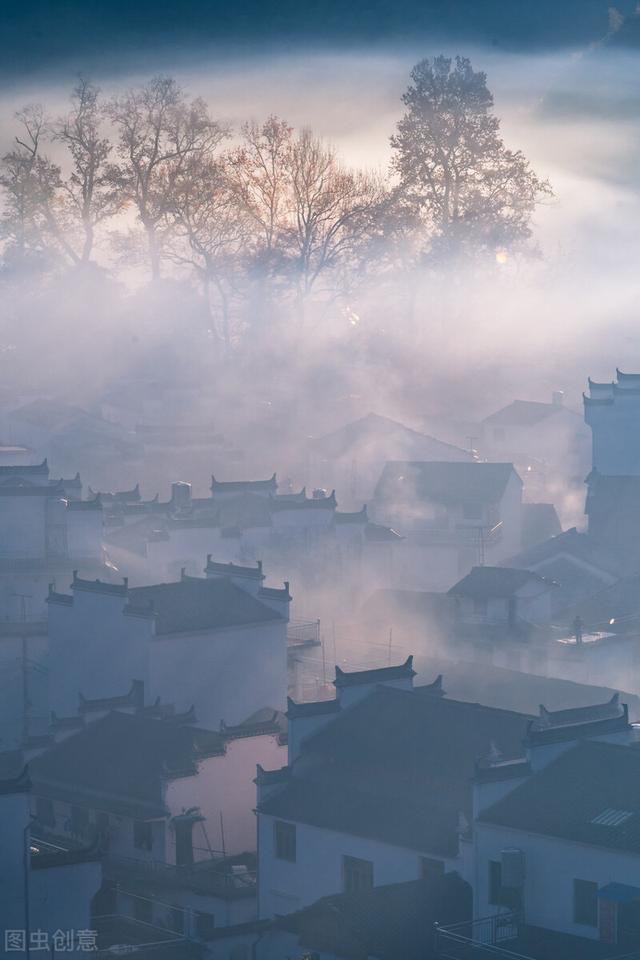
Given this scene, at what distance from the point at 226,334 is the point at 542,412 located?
6.60m

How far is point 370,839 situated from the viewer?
13734mm

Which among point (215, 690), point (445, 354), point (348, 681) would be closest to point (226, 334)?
point (445, 354)

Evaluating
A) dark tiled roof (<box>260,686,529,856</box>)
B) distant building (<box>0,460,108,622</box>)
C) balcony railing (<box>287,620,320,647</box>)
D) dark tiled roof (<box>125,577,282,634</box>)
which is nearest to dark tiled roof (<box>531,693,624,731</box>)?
dark tiled roof (<box>260,686,529,856</box>)

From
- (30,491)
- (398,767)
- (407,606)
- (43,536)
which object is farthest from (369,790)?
(30,491)

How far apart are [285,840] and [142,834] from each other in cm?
209

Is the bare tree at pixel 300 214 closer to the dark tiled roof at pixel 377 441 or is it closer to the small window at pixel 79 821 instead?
the dark tiled roof at pixel 377 441

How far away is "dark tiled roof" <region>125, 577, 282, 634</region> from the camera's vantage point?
19875 millimetres

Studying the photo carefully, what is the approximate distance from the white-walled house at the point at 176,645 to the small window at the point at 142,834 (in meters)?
3.45

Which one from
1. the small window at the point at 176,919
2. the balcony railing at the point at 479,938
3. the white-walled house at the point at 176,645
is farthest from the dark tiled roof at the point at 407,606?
the balcony railing at the point at 479,938

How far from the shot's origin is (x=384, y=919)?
12164mm

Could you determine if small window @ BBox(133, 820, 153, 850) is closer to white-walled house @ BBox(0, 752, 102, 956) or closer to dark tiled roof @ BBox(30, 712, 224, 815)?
dark tiled roof @ BBox(30, 712, 224, 815)

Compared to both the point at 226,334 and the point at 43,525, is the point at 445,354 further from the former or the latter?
the point at 43,525

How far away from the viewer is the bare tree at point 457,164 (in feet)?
115

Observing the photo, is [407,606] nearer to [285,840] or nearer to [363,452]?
[363,452]
